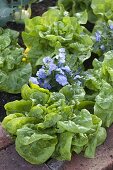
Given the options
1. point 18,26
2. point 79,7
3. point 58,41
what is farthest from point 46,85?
point 79,7

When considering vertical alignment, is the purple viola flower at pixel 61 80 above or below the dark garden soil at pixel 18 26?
above

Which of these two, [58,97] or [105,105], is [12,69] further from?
[105,105]

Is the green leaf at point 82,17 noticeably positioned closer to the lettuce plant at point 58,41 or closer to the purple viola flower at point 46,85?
the lettuce plant at point 58,41

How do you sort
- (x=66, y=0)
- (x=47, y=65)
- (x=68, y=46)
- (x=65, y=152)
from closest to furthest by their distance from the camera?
(x=65, y=152), (x=47, y=65), (x=68, y=46), (x=66, y=0)

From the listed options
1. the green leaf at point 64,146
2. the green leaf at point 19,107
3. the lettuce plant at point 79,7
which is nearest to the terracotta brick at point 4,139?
the green leaf at point 19,107

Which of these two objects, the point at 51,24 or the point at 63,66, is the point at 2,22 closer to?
the point at 51,24

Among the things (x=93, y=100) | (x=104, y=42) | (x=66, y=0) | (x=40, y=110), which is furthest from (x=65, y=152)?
(x=66, y=0)
